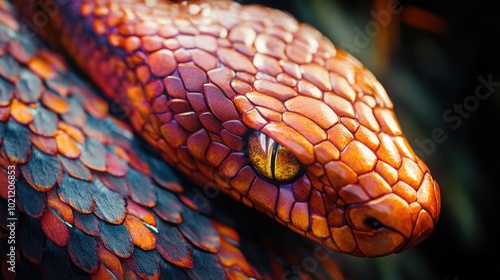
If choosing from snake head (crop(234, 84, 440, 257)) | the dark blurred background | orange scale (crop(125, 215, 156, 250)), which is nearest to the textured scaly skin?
orange scale (crop(125, 215, 156, 250))

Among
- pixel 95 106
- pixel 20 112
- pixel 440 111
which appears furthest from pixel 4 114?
pixel 440 111

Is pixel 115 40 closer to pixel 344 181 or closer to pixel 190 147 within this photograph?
pixel 190 147

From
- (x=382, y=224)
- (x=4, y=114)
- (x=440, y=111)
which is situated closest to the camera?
(x=382, y=224)

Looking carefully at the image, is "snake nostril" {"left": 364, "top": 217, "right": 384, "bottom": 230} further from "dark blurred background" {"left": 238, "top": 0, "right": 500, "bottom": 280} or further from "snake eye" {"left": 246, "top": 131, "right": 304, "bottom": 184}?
"dark blurred background" {"left": 238, "top": 0, "right": 500, "bottom": 280}

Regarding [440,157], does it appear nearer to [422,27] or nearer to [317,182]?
[422,27]

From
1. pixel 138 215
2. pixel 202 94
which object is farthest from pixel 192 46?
pixel 138 215

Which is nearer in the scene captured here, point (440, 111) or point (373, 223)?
point (373, 223)
